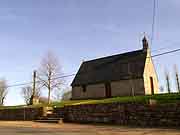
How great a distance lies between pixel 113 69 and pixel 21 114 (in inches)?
661

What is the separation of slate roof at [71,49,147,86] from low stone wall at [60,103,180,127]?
1568 cm

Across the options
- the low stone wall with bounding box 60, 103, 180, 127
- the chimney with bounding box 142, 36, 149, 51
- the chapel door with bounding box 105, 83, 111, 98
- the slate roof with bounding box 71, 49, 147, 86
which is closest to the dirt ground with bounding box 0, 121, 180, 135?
the low stone wall with bounding box 60, 103, 180, 127

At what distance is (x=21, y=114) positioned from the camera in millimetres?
28328

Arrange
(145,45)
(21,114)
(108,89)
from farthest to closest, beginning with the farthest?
(145,45) < (108,89) < (21,114)

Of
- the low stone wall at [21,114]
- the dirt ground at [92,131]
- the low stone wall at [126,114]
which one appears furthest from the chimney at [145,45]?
the dirt ground at [92,131]

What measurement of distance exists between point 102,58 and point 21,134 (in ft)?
102

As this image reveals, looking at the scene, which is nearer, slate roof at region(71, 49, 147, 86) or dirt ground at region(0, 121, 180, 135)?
dirt ground at region(0, 121, 180, 135)

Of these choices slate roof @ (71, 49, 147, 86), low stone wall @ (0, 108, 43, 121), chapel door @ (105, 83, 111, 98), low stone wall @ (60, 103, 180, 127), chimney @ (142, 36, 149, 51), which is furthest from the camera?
chimney @ (142, 36, 149, 51)

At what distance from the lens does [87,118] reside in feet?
70.1

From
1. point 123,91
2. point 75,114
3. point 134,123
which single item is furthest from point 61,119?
point 123,91

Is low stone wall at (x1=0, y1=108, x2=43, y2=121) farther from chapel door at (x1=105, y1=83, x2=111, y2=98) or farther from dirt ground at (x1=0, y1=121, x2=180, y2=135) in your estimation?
chapel door at (x1=105, y1=83, x2=111, y2=98)

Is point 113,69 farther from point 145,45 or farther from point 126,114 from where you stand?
point 126,114

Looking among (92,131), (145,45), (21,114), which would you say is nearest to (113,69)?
(145,45)

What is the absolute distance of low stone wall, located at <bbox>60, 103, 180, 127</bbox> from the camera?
642 inches
